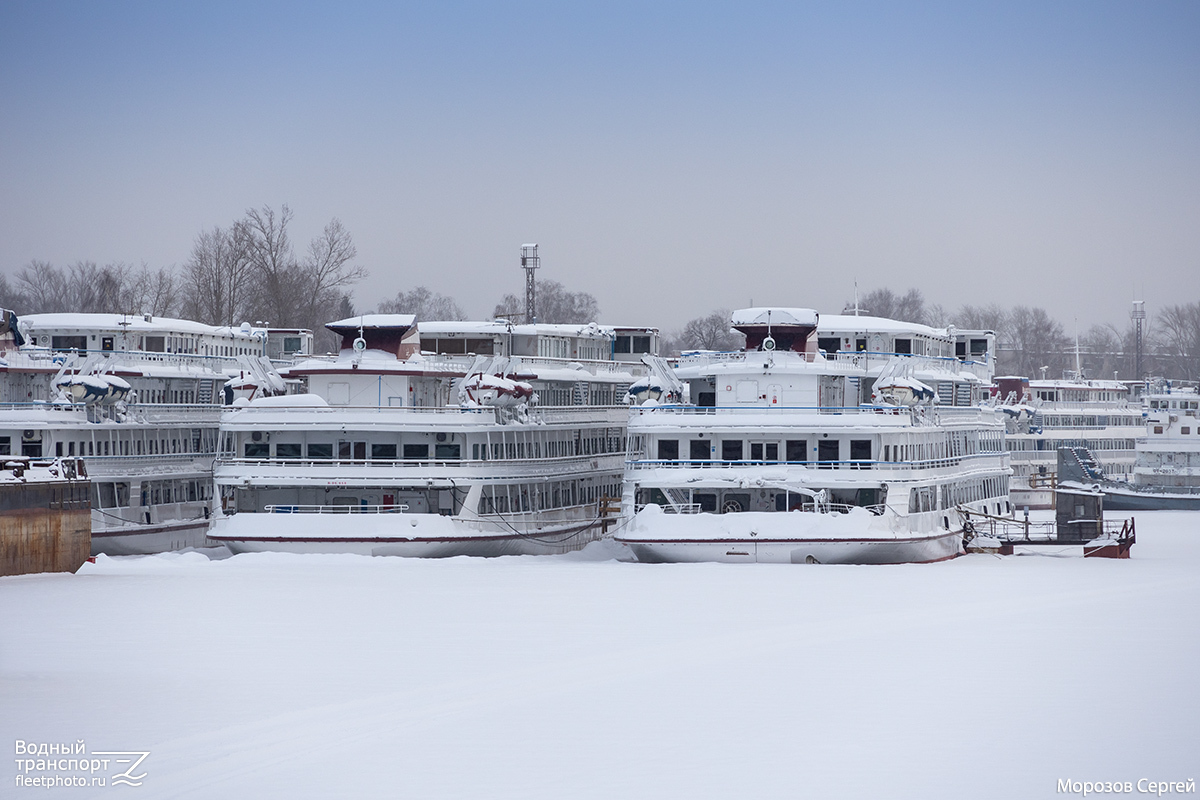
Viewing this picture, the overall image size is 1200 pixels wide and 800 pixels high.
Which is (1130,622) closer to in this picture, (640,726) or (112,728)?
(640,726)

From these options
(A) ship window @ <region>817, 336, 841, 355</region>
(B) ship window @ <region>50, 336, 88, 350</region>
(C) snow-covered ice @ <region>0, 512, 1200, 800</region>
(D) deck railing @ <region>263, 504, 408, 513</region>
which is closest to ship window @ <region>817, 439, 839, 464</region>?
(C) snow-covered ice @ <region>0, 512, 1200, 800</region>

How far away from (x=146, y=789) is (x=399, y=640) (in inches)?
418

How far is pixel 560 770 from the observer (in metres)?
19.3

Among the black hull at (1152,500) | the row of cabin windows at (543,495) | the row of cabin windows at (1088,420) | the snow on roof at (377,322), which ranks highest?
the snow on roof at (377,322)

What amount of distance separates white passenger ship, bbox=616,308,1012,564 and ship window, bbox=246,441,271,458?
36.4 ft

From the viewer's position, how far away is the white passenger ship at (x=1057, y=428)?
85.6 m

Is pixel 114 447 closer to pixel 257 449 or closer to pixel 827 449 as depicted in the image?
pixel 257 449

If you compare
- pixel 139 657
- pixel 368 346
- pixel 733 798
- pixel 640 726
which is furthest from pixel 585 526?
pixel 733 798

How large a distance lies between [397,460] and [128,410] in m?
12.4

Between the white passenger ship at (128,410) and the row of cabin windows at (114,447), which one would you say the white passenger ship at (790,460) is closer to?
the white passenger ship at (128,410)

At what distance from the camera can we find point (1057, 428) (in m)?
91.1

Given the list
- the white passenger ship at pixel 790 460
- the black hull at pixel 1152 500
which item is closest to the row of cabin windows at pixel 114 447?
the white passenger ship at pixel 790 460

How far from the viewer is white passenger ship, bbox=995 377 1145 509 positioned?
8562 centimetres

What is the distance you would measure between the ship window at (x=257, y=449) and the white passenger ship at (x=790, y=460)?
36.4 feet
